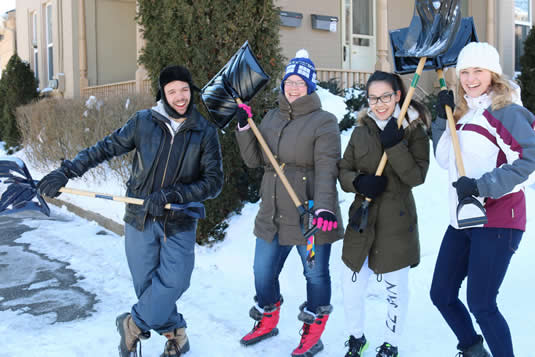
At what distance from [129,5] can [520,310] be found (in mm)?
13232

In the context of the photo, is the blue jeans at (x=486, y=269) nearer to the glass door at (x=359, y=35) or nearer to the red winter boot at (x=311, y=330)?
the red winter boot at (x=311, y=330)

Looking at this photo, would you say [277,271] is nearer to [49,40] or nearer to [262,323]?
[262,323]

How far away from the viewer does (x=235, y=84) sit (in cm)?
348

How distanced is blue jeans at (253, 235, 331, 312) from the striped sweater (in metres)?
0.90

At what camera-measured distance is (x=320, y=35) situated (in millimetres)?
10328

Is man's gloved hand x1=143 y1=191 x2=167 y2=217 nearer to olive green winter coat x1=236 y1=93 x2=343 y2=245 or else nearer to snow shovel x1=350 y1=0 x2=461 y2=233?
olive green winter coat x1=236 y1=93 x2=343 y2=245

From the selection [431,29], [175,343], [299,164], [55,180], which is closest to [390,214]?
[299,164]

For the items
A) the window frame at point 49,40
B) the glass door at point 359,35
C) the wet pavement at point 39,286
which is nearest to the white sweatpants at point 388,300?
the wet pavement at point 39,286

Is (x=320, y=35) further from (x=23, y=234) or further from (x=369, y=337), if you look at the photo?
(x=369, y=337)

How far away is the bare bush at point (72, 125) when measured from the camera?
288 inches

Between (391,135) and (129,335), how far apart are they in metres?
2.03

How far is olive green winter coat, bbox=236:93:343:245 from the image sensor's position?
304 cm

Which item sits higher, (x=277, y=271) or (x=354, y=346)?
(x=277, y=271)

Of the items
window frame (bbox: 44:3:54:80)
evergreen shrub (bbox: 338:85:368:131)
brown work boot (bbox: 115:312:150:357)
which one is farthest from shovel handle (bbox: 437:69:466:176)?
window frame (bbox: 44:3:54:80)
